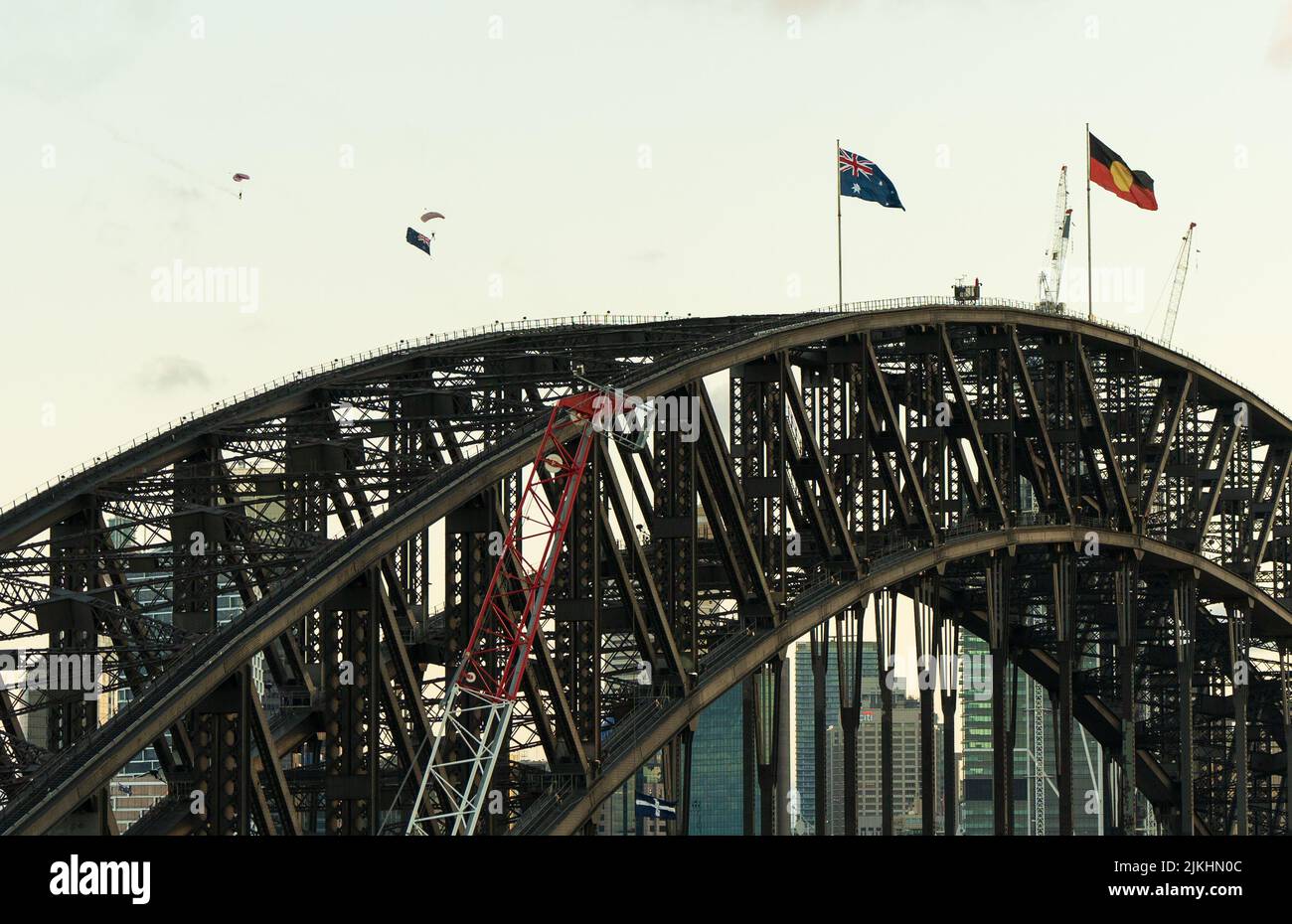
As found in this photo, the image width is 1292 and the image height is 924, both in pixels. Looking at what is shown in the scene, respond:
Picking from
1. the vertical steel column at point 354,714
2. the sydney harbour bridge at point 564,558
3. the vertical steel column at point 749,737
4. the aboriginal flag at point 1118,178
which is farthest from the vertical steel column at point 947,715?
the vertical steel column at point 354,714

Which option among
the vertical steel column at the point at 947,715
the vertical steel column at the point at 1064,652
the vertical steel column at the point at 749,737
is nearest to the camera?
the vertical steel column at the point at 749,737

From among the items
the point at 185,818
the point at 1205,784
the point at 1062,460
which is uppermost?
the point at 1062,460

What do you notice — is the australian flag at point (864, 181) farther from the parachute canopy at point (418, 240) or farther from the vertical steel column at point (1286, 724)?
the vertical steel column at point (1286, 724)

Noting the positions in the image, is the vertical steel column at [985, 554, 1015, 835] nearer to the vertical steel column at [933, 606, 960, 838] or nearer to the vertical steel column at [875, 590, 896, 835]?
the vertical steel column at [933, 606, 960, 838]

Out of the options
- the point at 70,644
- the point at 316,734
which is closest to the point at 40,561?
the point at 70,644

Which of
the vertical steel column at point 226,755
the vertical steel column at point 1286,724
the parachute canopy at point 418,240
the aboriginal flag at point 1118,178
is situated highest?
the aboriginal flag at point 1118,178

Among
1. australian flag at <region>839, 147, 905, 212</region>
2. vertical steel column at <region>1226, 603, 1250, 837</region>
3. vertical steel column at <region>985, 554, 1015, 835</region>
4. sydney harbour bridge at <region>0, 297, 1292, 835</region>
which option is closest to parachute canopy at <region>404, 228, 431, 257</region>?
sydney harbour bridge at <region>0, 297, 1292, 835</region>
